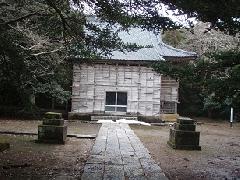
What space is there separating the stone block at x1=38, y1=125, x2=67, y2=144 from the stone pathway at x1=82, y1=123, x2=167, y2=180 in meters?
A: 1.34

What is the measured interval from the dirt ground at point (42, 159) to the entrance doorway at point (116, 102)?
1401 cm

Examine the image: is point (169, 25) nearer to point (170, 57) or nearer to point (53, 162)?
point (53, 162)

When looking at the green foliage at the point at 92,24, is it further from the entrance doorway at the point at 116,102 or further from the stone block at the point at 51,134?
the entrance doorway at the point at 116,102

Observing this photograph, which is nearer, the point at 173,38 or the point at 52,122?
the point at 52,122

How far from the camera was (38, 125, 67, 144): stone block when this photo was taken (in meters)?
14.5

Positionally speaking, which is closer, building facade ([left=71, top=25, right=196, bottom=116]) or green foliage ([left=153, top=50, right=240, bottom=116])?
green foliage ([left=153, top=50, right=240, bottom=116])

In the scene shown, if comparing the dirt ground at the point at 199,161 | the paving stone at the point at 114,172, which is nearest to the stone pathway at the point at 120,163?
the paving stone at the point at 114,172

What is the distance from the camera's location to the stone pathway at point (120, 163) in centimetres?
842

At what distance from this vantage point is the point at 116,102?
29812mm

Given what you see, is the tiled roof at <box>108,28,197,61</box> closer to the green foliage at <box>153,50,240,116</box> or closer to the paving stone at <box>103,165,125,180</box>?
the green foliage at <box>153,50,240,116</box>

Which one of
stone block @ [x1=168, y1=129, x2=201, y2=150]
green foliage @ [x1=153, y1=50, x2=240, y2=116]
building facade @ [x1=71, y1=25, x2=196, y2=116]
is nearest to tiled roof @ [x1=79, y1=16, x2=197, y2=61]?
building facade @ [x1=71, y1=25, x2=196, y2=116]

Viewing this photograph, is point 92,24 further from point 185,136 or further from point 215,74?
point 185,136

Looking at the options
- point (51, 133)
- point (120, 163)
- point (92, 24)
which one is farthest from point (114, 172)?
point (51, 133)

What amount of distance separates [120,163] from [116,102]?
775 inches
